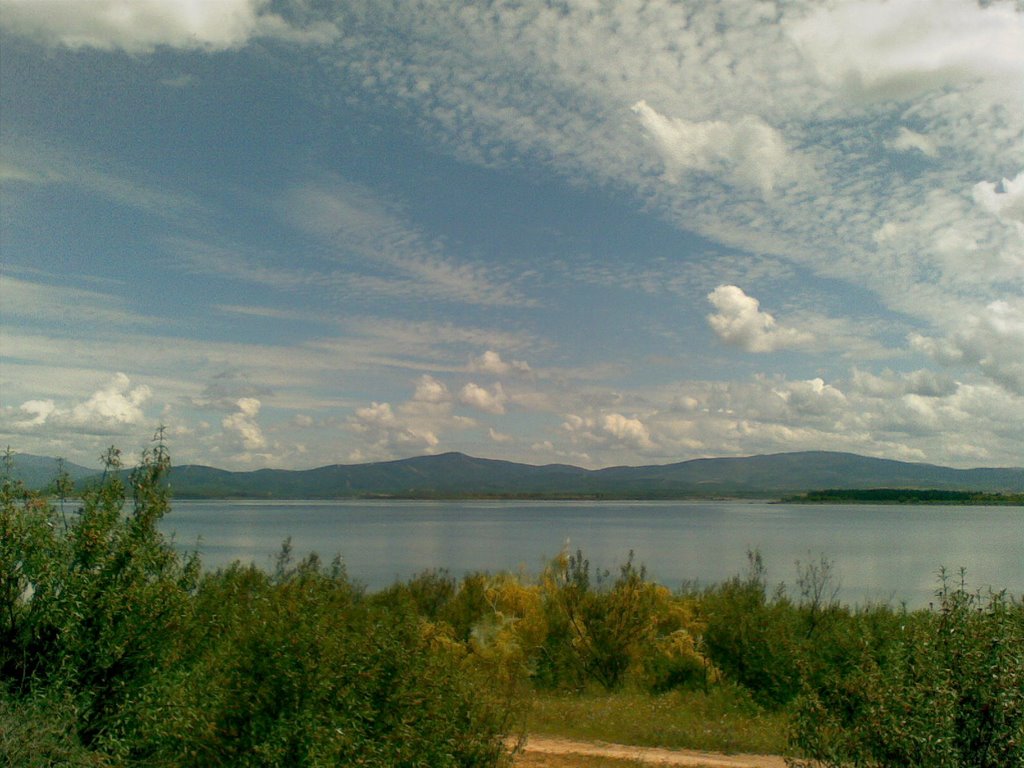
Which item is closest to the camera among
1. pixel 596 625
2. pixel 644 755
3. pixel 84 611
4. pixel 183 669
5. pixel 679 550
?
pixel 84 611

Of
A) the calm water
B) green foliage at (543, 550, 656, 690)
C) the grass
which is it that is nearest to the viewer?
the grass

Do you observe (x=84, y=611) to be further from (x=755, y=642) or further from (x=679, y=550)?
(x=679, y=550)

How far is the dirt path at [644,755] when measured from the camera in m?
14.4

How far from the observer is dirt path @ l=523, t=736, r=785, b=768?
14.4 meters

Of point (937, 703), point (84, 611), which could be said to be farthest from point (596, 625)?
point (937, 703)

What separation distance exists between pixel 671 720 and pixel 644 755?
2726 millimetres

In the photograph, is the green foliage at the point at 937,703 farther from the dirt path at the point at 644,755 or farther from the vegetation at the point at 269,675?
the dirt path at the point at 644,755

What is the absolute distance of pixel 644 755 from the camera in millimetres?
15039

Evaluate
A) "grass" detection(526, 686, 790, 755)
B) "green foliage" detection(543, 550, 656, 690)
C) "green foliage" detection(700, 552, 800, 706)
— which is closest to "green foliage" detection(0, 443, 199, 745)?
"grass" detection(526, 686, 790, 755)

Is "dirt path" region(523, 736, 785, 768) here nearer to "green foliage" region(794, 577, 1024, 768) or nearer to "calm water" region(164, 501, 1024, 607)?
"green foliage" region(794, 577, 1024, 768)

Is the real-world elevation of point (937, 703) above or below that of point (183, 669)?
above

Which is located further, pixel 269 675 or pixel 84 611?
pixel 84 611

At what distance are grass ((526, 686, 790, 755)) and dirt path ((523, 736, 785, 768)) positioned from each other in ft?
A: 1.12

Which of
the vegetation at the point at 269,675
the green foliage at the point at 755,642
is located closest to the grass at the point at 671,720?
the green foliage at the point at 755,642
